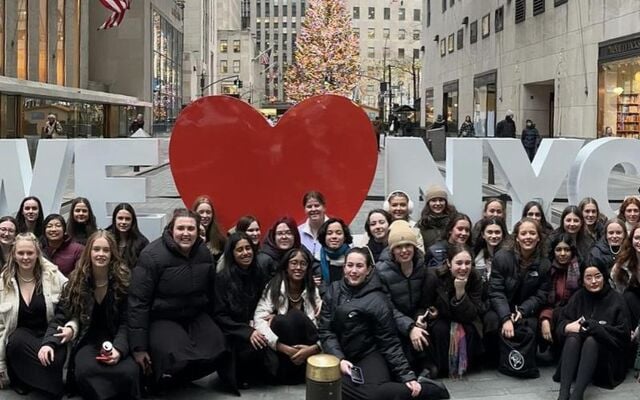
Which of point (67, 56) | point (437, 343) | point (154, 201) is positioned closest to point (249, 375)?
point (437, 343)

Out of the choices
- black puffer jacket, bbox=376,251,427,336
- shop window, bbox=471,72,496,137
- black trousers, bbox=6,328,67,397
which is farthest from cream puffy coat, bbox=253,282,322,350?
shop window, bbox=471,72,496,137

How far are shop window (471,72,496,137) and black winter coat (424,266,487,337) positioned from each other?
1298 inches

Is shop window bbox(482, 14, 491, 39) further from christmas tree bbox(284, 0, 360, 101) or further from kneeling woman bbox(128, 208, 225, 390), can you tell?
christmas tree bbox(284, 0, 360, 101)

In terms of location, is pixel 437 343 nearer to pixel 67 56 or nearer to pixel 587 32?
pixel 587 32

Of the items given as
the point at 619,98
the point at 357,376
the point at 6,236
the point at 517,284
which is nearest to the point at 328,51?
the point at 619,98

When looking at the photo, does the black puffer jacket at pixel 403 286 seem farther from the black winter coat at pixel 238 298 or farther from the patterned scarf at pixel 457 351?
the black winter coat at pixel 238 298

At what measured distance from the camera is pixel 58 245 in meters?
6.79

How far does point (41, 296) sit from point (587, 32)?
23.8m

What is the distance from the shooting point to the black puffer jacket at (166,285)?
554cm

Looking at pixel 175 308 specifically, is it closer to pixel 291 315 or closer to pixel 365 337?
pixel 291 315

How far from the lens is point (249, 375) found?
20.1ft

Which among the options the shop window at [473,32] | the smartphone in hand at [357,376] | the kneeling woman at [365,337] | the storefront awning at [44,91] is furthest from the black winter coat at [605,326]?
the shop window at [473,32]

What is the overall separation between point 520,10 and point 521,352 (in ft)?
97.3

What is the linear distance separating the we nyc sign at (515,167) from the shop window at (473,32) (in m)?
34.0
